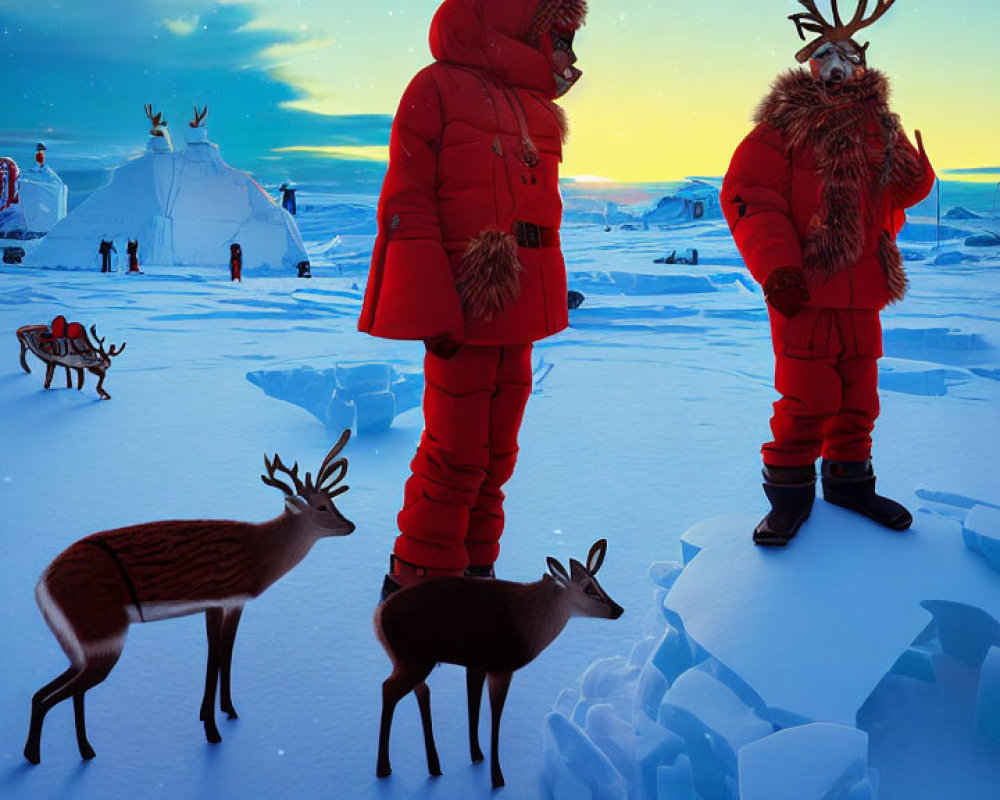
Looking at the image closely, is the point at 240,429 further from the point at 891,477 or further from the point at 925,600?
the point at 925,600

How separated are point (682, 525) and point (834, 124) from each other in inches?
56.6

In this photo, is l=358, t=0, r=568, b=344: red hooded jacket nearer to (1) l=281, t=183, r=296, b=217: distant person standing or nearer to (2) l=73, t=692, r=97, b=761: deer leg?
(2) l=73, t=692, r=97, b=761: deer leg

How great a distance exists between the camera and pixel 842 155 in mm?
1859

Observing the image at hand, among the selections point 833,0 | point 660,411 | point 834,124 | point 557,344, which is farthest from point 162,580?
point 557,344

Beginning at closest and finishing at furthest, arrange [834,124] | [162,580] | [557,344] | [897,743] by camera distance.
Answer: [162,580]
[897,743]
[834,124]
[557,344]

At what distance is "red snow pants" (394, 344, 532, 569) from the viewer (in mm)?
1782

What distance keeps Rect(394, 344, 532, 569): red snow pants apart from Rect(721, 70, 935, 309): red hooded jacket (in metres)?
0.61

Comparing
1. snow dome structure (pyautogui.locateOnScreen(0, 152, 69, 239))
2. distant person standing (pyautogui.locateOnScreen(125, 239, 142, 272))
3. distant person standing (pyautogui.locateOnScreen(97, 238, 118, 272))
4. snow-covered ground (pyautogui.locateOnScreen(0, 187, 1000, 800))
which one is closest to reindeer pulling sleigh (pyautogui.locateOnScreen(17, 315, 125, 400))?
snow-covered ground (pyautogui.locateOnScreen(0, 187, 1000, 800))

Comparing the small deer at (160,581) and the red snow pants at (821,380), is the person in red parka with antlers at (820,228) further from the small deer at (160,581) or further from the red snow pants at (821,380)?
the small deer at (160,581)

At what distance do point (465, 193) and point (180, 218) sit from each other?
52.7 feet

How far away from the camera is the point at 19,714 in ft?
5.58

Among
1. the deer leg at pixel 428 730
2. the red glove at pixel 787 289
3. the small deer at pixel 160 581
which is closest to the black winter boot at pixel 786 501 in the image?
the red glove at pixel 787 289

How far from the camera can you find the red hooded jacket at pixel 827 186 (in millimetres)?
1859

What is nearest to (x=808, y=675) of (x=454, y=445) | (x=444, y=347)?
(x=454, y=445)
